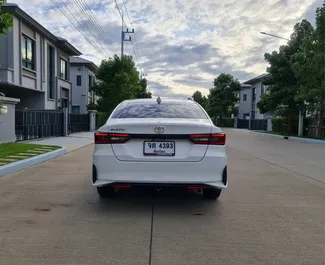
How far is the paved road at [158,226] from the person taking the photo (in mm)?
3291

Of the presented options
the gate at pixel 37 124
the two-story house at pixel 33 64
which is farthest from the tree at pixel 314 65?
the two-story house at pixel 33 64

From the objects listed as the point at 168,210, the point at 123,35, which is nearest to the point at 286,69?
the point at 123,35

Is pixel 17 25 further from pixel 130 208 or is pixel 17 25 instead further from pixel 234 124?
pixel 234 124

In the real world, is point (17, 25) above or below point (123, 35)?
below

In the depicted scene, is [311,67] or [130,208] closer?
[130,208]

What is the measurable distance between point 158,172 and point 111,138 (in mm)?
794

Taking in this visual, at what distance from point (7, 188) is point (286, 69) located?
81.6 ft

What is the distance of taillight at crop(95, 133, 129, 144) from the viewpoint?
175 inches

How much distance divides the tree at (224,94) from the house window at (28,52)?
35.4 metres

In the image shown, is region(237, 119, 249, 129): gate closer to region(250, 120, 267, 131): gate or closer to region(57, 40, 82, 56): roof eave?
region(250, 120, 267, 131): gate

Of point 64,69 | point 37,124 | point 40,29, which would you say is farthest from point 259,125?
point 37,124

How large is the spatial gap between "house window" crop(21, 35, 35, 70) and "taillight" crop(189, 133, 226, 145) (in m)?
20.3

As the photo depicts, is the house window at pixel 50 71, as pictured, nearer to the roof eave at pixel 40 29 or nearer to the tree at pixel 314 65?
the roof eave at pixel 40 29

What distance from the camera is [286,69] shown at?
2648cm
